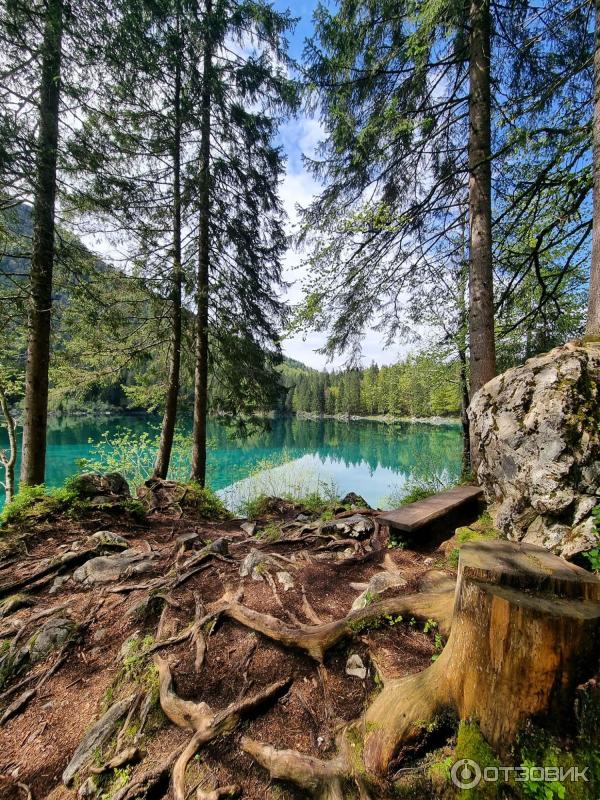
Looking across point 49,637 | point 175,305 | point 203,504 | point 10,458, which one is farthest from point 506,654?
point 10,458

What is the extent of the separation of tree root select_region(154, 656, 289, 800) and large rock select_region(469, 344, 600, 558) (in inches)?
76.0

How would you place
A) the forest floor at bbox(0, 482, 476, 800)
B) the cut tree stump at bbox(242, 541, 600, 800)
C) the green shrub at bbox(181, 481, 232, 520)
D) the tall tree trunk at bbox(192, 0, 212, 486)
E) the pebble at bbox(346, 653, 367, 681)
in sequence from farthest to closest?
the tall tree trunk at bbox(192, 0, 212, 486) → the green shrub at bbox(181, 481, 232, 520) → the pebble at bbox(346, 653, 367, 681) → the forest floor at bbox(0, 482, 476, 800) → the cut tree stump at bbox(242, 541, 600, 800)

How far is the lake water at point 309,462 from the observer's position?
28.8ft

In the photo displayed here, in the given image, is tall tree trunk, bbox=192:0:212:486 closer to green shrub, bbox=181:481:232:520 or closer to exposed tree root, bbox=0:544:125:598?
green shrub, bbox=181:481:232:520

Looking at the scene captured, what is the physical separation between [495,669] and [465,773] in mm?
339

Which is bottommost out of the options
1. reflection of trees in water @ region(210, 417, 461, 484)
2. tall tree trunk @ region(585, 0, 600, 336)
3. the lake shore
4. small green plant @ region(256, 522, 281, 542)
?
reflection of trees in water @ region(210, 417, 461, 484)

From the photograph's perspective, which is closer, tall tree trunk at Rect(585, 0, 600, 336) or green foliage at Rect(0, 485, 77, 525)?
tall tree trunk at Rect(585, 0, 600, 336)

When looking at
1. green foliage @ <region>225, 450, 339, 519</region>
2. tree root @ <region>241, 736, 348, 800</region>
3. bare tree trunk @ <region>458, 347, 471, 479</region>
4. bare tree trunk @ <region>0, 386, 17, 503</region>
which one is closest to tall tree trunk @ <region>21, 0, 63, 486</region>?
bare tree trunk @ <region>0, 386, 17, 503</region>

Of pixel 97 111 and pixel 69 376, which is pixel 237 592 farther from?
pixel 97 111

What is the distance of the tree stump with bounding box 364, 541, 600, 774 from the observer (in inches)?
41.3

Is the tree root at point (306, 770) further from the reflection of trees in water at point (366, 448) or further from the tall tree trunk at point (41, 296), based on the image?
the reflection of trees in water at point (366, 448)

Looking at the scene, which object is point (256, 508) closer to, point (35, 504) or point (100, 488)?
point (100, 488)

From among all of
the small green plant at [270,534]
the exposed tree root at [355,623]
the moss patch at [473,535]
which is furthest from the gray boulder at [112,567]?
the moss patch at [473,535]

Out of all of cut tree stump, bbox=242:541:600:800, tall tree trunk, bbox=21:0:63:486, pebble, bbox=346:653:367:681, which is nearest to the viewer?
cut tree stump, bbox=242:541:600:800
